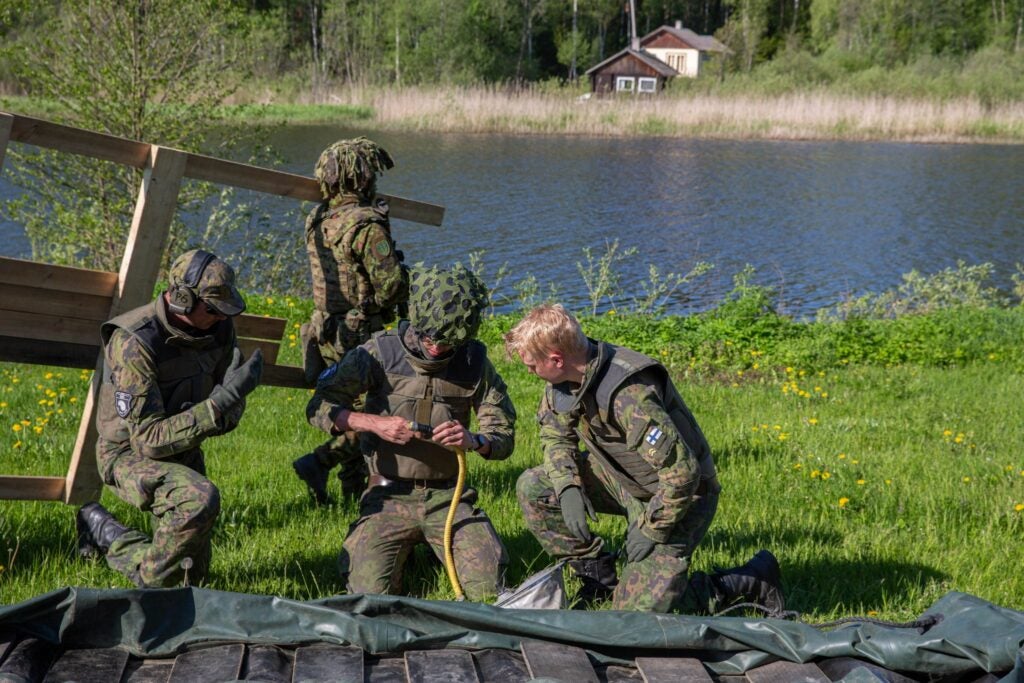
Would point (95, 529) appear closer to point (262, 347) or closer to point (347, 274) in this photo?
point (262, 347)

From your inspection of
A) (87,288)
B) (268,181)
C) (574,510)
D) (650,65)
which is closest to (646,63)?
(650,65)

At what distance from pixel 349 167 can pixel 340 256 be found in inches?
22.6

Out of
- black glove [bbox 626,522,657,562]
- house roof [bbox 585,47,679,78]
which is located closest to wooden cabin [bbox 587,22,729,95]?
house roof [bbox 585,47,679,78]

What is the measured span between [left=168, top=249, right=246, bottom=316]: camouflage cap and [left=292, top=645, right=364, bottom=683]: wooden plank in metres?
1.69

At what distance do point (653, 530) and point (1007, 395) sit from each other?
675cm

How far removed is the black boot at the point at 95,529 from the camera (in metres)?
5.73

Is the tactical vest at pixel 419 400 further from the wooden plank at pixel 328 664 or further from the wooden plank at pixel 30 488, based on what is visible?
the wooden plank at pixel 30 488

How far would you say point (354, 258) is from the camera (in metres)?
7.21

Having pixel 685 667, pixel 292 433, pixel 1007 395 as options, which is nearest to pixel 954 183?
pixel 1007 395

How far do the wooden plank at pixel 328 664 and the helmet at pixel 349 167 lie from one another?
334 centimetres

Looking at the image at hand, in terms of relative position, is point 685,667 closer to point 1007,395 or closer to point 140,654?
point 140,654

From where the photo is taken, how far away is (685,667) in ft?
15.4

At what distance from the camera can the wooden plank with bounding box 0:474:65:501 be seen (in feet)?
20.2

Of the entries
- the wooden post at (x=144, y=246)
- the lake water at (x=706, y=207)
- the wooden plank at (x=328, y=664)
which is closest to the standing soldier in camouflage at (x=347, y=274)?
the wooden post at (x=144, y=246)
